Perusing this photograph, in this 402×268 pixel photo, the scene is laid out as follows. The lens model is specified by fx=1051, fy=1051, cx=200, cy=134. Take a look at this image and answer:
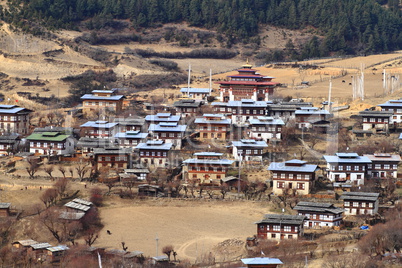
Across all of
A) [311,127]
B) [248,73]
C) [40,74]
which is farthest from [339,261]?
[40,74]

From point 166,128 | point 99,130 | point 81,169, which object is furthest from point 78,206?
point 99,130

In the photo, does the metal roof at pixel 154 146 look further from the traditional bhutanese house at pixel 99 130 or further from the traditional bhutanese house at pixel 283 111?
the traditional bhutanese house at pixel 283 111

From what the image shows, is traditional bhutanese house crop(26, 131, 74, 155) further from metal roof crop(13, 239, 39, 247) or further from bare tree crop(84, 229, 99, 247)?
metal roof crop(13, 239, 39, 247)

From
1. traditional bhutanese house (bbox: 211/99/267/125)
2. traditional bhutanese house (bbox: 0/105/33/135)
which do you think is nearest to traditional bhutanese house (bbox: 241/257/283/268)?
traditional bhutanese house (bbox: 211/99/267/125)

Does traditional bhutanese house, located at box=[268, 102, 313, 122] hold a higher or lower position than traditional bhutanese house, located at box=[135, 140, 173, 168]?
higher

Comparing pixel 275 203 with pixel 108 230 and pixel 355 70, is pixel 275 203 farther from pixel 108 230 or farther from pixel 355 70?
pixel 355 70

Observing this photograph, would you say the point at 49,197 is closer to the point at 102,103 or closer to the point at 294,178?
the point at 294,178
